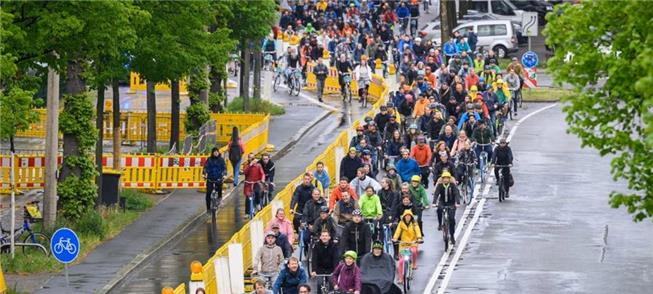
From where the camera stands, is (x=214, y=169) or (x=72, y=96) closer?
(x=72, y=96)

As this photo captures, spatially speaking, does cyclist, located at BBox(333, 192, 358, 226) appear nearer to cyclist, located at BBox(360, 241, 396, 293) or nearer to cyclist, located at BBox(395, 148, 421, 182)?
cyclist, located at BBox(360, 241, 396, 293)

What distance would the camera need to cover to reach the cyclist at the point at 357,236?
2936cm

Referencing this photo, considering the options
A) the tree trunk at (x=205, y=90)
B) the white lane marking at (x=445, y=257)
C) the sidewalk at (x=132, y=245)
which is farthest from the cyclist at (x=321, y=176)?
the tree trunk at (x=205, y=90)

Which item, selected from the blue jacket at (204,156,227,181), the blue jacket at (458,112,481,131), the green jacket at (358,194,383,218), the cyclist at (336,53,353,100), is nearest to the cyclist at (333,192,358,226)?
the green jacket at (358,194,383,218)

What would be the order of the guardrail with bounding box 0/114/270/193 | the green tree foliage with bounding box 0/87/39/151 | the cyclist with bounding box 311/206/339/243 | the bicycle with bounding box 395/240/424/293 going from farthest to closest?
the guardrail with bounding box 0/114/270/193 < the bicycle with bounding box 395/240/424/293 < the cyclist with bounding box 311/206/339/243 < the green tree foliage with bounding box 0/87/39/151

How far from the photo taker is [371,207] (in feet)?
103

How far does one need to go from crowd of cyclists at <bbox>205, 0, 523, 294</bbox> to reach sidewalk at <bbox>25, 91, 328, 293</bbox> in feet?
4.13

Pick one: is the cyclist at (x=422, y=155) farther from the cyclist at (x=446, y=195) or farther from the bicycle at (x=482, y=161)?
the cyclist at (x=446, y=195)

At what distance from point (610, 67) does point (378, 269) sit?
670 cm

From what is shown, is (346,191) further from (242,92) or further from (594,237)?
(242,92)

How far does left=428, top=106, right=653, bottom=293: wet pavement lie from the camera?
3080 cm

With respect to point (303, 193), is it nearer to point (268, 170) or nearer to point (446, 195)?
point (446, 195)

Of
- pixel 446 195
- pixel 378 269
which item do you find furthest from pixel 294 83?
pixel 378 269

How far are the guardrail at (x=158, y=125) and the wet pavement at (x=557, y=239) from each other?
804 centimetres
